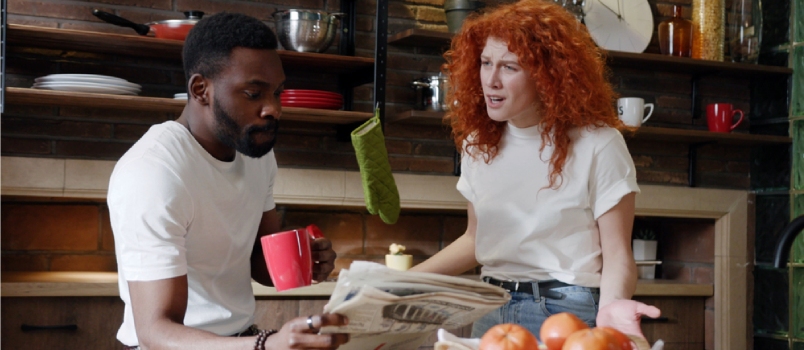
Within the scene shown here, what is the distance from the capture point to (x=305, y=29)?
2.90 meters

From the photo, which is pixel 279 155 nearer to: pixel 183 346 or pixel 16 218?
pixel 16 218

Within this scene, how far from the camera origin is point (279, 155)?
3156 mm

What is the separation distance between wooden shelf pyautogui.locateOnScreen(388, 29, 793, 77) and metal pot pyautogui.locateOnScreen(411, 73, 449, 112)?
0.51 ft

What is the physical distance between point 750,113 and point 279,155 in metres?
2.22

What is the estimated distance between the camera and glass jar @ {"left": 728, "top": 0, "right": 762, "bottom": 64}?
3660 millimetres

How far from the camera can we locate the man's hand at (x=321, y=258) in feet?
5.19

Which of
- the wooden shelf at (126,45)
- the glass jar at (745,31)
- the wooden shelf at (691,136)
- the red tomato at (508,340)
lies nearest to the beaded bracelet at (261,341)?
the red tomato at (508,340)

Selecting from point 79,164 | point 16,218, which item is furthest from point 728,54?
point 16,218

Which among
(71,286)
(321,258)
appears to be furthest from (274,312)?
(321,258)

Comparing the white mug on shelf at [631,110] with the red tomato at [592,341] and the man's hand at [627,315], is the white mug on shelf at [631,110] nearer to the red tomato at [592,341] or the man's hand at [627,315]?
the man's hand at [627,315]

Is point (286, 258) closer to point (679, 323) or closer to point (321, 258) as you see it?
point (321, 258)

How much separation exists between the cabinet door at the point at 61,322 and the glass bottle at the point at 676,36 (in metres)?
2.40

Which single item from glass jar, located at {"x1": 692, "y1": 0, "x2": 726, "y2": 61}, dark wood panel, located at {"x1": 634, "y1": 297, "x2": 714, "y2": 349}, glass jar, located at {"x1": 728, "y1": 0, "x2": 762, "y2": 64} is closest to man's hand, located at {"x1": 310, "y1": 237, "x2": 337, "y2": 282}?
dark wood panel, located at {"x1": 634, "y1": 297, "x2": 714, "y2": 349}

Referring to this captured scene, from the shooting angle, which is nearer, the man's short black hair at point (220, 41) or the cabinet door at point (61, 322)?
the man's short black hair at point (220, 41)
